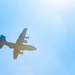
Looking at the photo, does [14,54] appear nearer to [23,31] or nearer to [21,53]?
[21,53]

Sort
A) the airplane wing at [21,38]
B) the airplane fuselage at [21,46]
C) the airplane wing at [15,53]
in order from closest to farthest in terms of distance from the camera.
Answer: the airplane fuselage at [21,46] < the airplane wing at [21,38] < the airplane wing at [15,53]

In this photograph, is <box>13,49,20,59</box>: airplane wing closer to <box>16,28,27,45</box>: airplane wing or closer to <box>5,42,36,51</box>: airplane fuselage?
<box>5,42,36,51</box>: airplane fuselage

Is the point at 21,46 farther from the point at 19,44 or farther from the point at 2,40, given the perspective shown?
the point at 2,40

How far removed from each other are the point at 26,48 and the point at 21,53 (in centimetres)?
919

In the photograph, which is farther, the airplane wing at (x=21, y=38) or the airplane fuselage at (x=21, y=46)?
the airplane wing at (x=21, y=38)

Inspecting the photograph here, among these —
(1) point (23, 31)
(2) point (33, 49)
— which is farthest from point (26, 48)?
(1) point (23, 31)

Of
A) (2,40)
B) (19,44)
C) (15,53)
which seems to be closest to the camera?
(19,44)

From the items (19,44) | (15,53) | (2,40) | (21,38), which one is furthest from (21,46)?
(15,53)

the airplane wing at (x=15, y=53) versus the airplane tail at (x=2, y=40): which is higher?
the airplane tail at (x=2, y=40)

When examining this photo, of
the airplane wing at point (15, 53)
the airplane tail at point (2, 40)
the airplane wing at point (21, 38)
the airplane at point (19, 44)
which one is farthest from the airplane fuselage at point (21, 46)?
the airplane wing at point (15, 53)

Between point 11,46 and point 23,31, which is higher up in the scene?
point 23,31

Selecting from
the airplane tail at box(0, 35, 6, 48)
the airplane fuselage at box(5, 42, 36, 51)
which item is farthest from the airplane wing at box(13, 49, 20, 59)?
the airplane tail at box(0, 35, 6, 48)

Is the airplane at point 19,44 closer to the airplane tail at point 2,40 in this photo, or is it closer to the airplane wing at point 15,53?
the airplane tail at point 2,40

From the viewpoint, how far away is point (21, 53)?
10525 centimetres
